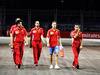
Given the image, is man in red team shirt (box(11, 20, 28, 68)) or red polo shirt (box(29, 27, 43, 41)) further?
red polo shirt (box(29, 27, 43, 41))

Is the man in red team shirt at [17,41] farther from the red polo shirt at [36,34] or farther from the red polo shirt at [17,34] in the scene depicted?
the red polo shirt at [36,34]

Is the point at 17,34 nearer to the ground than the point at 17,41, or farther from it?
farther from it

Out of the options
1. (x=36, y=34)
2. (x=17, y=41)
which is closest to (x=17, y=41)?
(x=17, y=41)


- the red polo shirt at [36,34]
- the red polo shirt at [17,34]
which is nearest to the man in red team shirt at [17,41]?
the red polo shirt at [17,34]

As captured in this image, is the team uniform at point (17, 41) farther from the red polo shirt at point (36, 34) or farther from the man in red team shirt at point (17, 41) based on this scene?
the red polo shirt at point (36, 34)

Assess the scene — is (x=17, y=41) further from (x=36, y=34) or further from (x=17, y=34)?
(x=36, y=34)

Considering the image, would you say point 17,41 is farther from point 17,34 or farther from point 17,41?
point 17,34

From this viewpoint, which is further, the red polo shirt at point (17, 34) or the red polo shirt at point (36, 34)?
the red polo shirt at point (36, 34)

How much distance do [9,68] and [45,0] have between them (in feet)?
136

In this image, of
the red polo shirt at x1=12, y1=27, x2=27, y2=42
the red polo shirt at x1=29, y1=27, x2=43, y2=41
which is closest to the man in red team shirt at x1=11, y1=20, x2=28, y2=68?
the red polo shirt at x1=12, y1=27, x2=27, y2=42

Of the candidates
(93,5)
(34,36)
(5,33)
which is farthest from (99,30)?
(34,36)

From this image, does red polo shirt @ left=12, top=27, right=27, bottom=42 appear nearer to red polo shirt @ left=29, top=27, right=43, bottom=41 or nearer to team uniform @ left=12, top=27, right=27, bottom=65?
team uniform @ left=12, top=27, right=27, bottom=65

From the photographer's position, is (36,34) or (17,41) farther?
(36,34)

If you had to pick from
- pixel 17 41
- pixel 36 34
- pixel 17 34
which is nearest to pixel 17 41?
pixel 17 41
